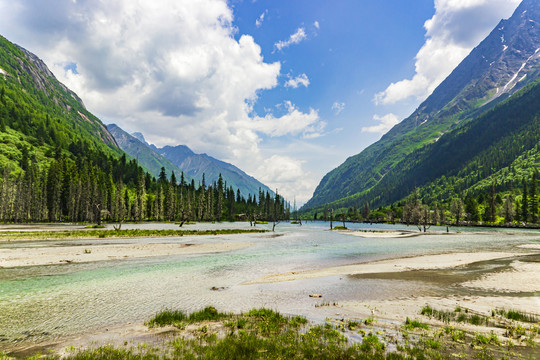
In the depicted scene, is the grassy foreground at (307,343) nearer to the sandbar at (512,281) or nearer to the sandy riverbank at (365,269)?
→ the sandy riverbank at (365,269)

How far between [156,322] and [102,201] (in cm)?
14835

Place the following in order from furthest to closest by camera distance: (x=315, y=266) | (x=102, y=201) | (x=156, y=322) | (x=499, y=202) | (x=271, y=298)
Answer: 1. (x=499, y=202)
2. (x=102, y=201)
3. (x=315, y=266)
4. (x=271, y=298)
5. (x=156, y=322)

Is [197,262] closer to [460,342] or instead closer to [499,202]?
[460,342]

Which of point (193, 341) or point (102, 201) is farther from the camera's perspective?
point (102, 201)

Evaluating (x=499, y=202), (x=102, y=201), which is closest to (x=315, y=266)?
(x=102, y=201)

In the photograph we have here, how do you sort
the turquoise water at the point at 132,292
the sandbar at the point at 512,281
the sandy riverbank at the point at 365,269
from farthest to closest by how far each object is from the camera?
the sandy riverbank at the point at 365,269, the sandbar at the point at 512,281, the turquoise water at the point at 132,292

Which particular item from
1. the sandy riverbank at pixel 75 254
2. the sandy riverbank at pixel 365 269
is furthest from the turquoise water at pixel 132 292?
the sandy riverbank at pixel 75 254

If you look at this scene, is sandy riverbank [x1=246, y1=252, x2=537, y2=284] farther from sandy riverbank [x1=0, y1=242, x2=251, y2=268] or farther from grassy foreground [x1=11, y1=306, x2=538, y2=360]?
sandy riverbank [x1=0, y1=242, x2=251, y2=268]

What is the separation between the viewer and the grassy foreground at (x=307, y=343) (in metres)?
9.94

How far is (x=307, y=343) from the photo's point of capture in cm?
1112

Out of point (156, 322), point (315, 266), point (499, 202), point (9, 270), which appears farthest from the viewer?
point (499, 202)

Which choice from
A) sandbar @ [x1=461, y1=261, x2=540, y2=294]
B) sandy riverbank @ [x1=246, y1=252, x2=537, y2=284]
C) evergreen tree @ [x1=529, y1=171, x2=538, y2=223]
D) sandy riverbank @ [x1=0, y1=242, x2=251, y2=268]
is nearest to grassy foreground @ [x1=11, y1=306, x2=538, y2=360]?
sandy riverbank @ [x1=246, y1=252, x2=537, y2=284]

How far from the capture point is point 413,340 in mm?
11703

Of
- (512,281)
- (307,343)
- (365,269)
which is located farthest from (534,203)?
(307,343)
